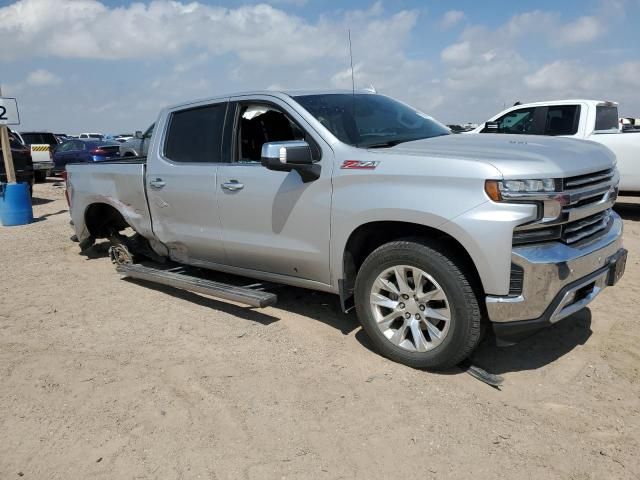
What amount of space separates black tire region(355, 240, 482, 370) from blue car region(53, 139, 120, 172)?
15.7 metres

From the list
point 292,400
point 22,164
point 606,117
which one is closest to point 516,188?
point 292,400

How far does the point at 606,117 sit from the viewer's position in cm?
899

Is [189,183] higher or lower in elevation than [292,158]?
lower

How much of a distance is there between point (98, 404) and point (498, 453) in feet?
7.71

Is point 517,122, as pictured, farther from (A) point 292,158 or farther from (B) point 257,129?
(A) point 292,158

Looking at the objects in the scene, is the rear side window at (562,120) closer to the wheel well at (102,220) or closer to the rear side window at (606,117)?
the rear side window at (606,117)

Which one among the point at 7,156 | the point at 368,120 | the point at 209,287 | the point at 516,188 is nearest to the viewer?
the point at 516,188

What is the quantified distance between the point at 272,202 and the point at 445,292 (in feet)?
5.05

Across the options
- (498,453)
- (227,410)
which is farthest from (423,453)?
(227,410)

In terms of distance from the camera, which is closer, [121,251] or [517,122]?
[121,251]

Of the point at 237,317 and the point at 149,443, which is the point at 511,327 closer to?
the point at 149,443

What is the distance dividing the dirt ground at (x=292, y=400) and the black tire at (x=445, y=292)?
14 centimetres

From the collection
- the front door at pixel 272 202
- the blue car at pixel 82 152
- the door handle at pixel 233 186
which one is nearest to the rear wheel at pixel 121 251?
the front door at pixel 272 202

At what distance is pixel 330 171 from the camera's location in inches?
145
